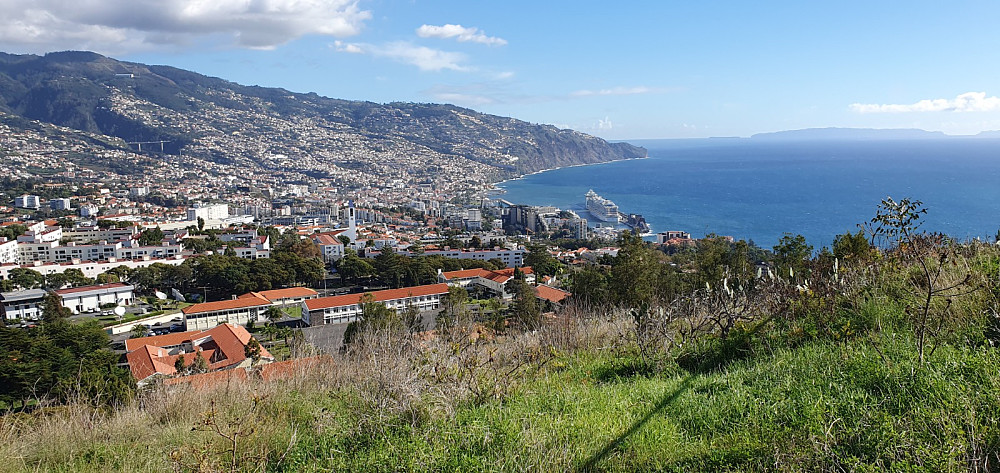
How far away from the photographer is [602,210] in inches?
1876

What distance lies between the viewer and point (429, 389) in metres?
2.46

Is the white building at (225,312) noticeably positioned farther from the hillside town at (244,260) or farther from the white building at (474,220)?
the white building at (474,220)

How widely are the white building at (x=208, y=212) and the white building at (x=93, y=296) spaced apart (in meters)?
21.4

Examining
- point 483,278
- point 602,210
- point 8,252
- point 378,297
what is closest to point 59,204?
point 8,252

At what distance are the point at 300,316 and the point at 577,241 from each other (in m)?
19.6

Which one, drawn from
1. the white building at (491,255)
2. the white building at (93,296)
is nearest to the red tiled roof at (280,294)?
the white building at (93,296)

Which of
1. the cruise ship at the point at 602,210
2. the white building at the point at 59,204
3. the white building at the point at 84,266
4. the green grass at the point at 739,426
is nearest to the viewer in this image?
the green grass at the point at 739,426

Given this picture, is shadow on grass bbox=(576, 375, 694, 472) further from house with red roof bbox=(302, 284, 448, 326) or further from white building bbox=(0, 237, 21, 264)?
white building bbox=(0, 237, 21, 264)

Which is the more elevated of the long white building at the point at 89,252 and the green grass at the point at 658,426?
the green grass at the point at 658,426

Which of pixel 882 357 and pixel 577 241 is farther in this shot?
pixel 577 241

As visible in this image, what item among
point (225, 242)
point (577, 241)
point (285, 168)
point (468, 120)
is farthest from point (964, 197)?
point (468, 120)

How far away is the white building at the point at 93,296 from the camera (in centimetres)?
1888

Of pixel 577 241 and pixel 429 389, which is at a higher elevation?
pixel 429 389

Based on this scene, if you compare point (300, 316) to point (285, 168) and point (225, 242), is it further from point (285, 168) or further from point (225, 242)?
point (285, 168)
